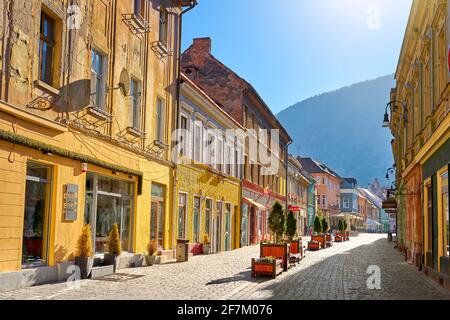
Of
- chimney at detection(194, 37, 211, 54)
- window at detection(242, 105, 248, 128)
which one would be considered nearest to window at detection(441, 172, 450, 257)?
window at detection(242, 105, 248, 128)

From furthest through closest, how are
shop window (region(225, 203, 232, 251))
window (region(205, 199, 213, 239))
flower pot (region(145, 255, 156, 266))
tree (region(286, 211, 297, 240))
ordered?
shop window (region(225, 203, 232, 251))
window (region(205, 199, 213, 239))
tree (region(286, 211, 297, 240))
flower pot (region(145, 255, 156, 266))

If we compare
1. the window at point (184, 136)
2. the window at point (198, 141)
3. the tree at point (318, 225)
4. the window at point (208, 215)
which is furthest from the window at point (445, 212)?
the tree at point (318, 225)

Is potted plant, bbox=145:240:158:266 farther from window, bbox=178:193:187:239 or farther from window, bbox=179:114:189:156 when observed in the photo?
window, bbox=179:114:189:156

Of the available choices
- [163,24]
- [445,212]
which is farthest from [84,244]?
[163,24]

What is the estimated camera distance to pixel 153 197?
19797 mm

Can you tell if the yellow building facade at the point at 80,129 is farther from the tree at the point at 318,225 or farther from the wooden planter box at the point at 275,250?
the tree at the point at 318,225

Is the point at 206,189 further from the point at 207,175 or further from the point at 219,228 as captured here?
the point at 219,228

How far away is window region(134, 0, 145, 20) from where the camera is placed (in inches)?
726

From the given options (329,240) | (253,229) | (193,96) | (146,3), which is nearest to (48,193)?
(146,3)

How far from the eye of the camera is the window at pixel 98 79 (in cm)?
1523

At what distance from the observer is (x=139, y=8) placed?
18.8m

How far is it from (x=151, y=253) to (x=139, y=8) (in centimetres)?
807
